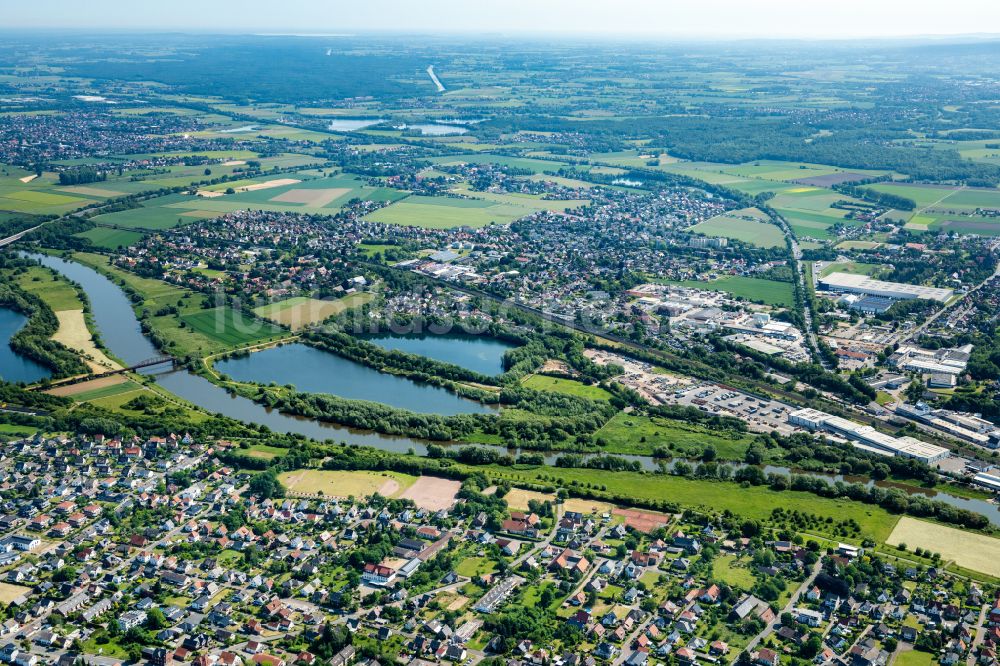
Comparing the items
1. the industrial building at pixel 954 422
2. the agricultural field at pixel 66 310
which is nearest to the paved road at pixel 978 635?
the industrial building at pixel 954 422

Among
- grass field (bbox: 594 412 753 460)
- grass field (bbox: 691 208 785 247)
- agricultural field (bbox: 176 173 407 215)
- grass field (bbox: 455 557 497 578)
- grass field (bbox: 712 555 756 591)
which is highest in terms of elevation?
agricultural field (bbox: 176 173 407 215)

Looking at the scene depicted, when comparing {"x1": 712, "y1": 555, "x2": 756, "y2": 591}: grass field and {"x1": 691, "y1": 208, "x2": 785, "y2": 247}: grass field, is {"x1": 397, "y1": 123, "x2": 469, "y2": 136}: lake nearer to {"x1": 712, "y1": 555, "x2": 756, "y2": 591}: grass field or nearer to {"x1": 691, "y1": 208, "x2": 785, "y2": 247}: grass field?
{"x1": 691, "y1": 208, "x2": 785, "y2": 247}: grass field

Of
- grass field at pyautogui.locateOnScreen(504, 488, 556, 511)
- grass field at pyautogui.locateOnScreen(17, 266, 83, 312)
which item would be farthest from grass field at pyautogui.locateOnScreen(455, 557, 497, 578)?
grass field at pyautogui.locateOnScreen(17, 266, 83, 312)

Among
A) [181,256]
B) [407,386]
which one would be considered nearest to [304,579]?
[407,386]

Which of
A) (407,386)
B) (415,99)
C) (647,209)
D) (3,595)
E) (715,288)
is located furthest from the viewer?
(415,99)

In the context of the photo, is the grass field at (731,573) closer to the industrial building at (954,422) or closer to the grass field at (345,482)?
the grass field at (345,482)

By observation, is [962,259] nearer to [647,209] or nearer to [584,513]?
[647,209]
